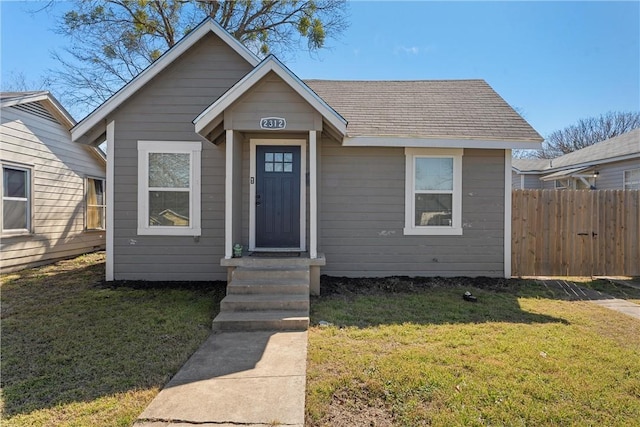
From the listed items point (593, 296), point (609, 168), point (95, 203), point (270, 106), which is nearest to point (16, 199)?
point (95, 203)

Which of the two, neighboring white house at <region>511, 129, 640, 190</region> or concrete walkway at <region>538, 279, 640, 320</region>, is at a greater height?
neighboring white house at <region>511, 129, 640, 190</region>

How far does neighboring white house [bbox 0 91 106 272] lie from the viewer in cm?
781

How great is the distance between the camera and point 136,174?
6.92 metres

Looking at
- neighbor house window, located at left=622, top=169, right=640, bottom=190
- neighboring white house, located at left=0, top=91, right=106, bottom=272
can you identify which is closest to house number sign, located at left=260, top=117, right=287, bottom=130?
neighboring white house, located at left=0, top=91, right=106, bottom=272

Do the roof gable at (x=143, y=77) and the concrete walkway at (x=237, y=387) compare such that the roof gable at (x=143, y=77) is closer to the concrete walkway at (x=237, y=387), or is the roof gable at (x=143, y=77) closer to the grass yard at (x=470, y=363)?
the concrete walkway at (x=237, y=387)

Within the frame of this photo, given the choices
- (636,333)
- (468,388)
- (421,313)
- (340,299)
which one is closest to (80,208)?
(340,299)

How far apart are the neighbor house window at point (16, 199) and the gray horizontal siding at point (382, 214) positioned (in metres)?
7.11

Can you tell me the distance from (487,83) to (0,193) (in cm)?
1179

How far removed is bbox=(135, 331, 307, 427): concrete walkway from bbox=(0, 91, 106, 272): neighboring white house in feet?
23.6

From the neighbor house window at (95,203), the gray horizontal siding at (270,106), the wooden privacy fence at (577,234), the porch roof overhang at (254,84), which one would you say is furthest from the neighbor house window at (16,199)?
the wooden privacy fence at (577,234)

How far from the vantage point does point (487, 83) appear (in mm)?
9109

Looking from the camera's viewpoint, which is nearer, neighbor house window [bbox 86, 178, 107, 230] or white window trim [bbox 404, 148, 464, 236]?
white window trim [bbox 404, 148, 464, 236]

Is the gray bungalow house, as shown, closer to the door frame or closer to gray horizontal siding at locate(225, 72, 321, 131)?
the door frame

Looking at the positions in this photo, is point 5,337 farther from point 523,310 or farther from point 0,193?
point 523,310
